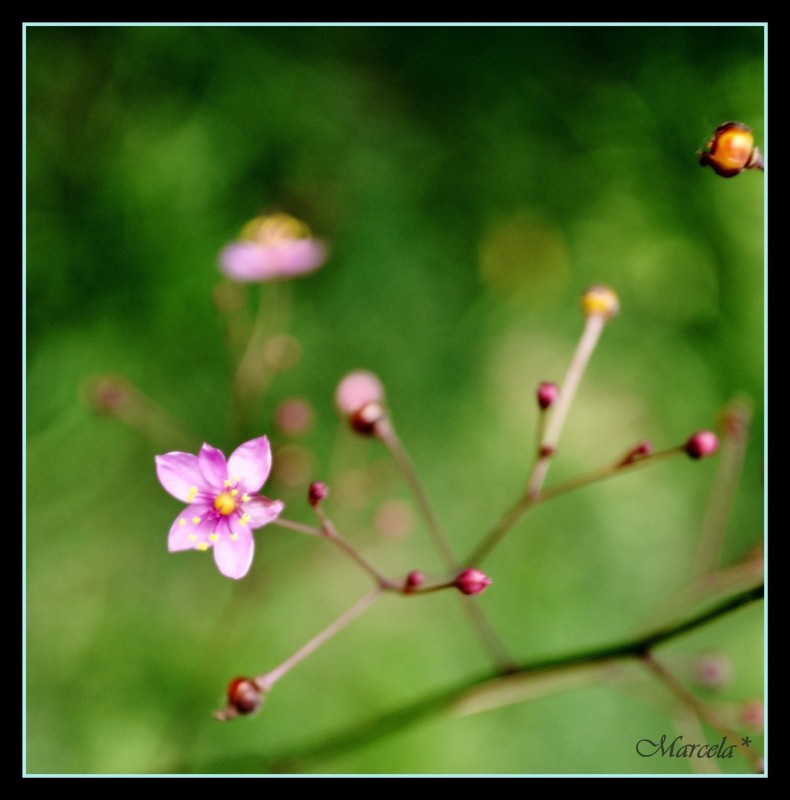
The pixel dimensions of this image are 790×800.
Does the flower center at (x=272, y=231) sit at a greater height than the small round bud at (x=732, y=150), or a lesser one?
greater

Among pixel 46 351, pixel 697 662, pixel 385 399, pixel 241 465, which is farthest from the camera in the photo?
pixel 385 399

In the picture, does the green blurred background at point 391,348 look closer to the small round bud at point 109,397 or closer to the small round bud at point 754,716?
the small round bud at point 109,397

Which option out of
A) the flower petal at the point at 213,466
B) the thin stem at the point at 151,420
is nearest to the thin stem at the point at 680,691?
the flower petal at the point at 213,466

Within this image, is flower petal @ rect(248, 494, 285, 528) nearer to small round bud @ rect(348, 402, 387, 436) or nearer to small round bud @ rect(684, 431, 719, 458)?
small round bud @ rect(348, 402, 387, 436)
